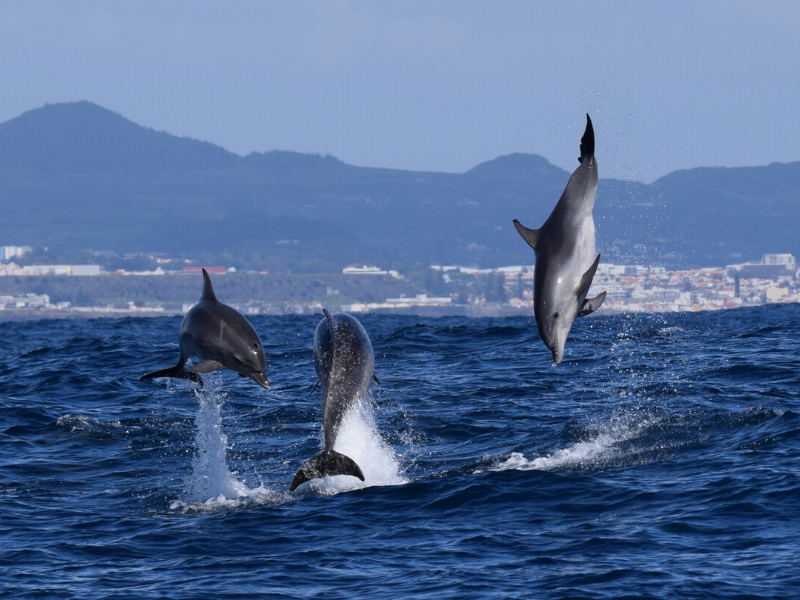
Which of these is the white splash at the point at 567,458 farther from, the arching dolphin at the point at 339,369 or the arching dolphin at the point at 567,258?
the arching dolphin at the point at 567,258

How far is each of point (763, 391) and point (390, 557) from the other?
40.1 feet

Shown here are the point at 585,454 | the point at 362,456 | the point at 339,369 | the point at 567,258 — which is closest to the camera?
the point at 567,258

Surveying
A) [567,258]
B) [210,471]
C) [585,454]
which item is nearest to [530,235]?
[567,258]

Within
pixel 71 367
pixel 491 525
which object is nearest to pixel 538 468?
pixel 491 525

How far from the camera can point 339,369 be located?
15.1 m

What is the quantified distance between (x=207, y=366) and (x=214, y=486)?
4095 mm

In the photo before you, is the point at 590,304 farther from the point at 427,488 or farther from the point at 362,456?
the point at 362,456

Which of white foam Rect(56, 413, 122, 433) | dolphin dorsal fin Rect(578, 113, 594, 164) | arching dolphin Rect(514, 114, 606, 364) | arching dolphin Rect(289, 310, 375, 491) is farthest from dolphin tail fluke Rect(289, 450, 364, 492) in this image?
white foam Rect(56, 413, 122, 433)

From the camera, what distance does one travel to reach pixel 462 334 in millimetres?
40844

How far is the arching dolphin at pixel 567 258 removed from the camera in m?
10.7

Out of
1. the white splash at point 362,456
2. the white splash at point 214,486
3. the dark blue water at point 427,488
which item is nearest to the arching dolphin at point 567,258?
the dark blue water at point 427,488

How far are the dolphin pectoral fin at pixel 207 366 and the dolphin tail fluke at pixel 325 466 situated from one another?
6.43 feet

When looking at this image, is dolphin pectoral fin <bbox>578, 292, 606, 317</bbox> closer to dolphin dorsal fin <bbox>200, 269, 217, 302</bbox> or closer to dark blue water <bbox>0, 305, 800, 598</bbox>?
dark blue water <bbox>0, 305, 800, 598</bbox>

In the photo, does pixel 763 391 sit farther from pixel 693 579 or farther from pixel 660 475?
pixel 693 579
